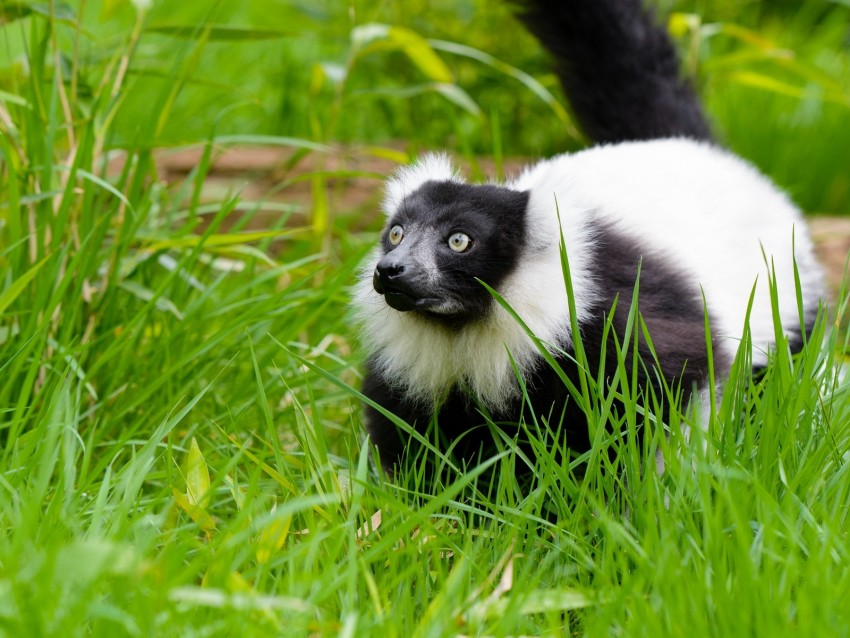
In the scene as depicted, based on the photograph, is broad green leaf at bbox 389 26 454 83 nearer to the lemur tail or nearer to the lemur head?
the lemur tail

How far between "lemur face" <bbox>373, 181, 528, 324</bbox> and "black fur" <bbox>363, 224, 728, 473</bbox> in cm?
24

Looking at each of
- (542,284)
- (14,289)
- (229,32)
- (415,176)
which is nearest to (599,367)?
(542,284)

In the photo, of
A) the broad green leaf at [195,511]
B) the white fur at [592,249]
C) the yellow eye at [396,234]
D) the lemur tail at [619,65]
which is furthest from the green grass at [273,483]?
the lemur tail at [619,65]

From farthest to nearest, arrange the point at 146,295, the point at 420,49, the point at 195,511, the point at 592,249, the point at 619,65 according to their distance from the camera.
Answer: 1. the point at 619,65
2. the point at 420,49
3. the point at 146,295
4. the point at 592,249
5. the point at 195,511

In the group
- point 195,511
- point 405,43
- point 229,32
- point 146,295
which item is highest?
point 405,43

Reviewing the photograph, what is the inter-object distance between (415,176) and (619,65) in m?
1.59

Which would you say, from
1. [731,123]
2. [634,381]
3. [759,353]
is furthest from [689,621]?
[731,123]

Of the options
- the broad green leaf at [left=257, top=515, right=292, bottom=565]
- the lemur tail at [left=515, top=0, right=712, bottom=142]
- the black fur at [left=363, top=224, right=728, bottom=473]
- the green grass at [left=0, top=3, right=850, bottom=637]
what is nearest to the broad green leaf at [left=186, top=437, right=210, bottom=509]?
the green grass at [left=0, top=3, right=850, bottom=637]

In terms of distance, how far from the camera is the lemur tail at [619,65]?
4.28 meters

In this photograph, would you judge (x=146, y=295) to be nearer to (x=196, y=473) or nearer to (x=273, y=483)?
(x=273, y=483)

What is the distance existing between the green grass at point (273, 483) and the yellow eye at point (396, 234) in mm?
458

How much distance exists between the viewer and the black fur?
8.74 ft

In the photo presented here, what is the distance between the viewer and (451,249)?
2678mm

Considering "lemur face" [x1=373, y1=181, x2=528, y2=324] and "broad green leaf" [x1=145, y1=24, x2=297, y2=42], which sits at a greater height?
"broad green leaf" [x1=145, y1=24, x2=297, y2=42]
